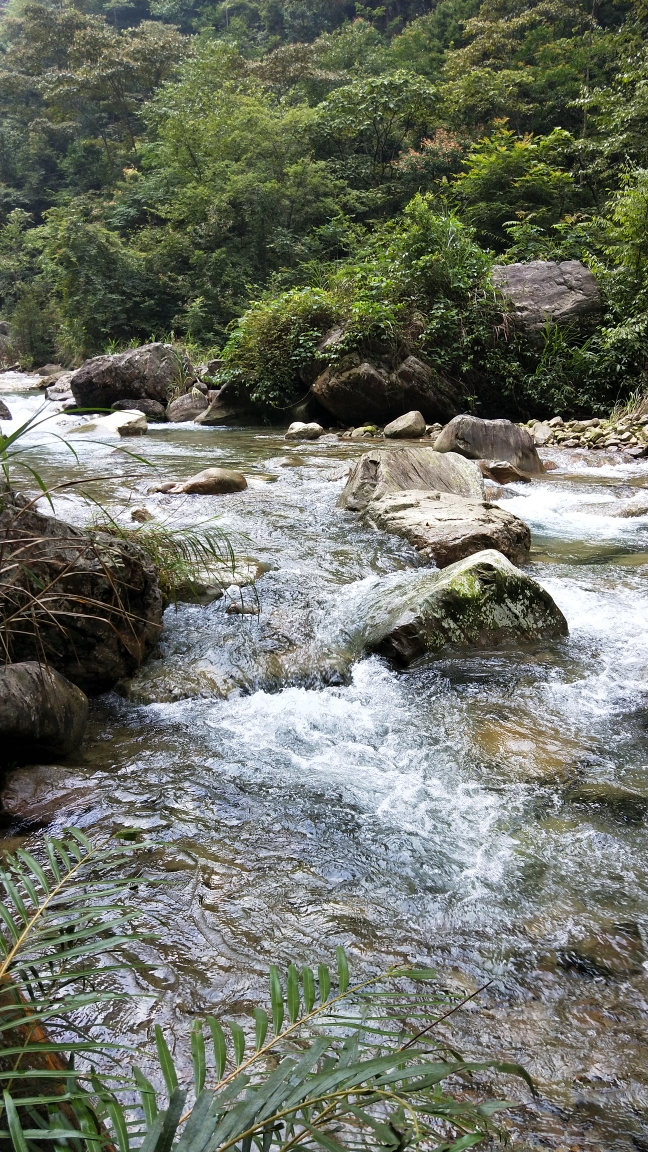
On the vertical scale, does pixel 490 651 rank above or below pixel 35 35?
below

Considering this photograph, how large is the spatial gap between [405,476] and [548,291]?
279 inches

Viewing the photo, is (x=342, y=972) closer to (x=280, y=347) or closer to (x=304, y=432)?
(x=304, y=432)

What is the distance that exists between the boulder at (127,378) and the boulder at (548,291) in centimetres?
A: 666

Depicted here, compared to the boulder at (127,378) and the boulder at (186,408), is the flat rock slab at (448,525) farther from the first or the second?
the boulder at (127,378)

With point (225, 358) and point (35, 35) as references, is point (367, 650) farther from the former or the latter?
point (35, 35)

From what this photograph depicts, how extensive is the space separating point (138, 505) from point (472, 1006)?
5435 mm

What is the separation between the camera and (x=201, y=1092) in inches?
26.2

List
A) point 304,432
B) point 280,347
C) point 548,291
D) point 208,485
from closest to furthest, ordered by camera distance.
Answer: point 208,485 < point 304,432 < point 548,291 < point 280,347

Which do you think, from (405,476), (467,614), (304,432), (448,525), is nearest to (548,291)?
(304,432)

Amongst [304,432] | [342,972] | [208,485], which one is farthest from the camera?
[304,432]

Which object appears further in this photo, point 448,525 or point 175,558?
point 448,525

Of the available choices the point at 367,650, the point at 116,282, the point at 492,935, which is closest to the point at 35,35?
the point at 116,282

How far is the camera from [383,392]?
11.3 meters

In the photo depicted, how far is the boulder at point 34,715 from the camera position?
272 cm
